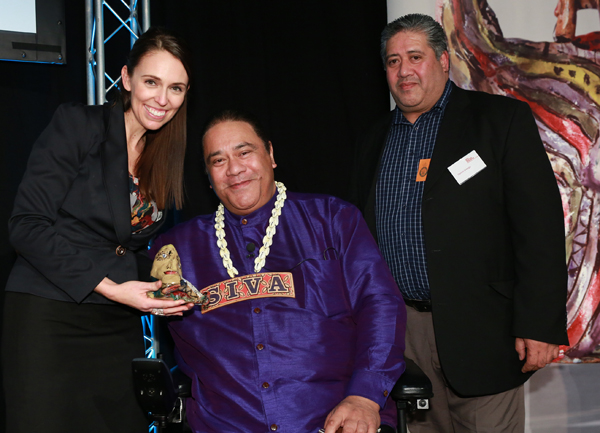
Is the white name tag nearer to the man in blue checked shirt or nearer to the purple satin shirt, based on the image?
the man in blue checked shirt

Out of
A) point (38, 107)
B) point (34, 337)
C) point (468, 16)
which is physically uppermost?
point (468, 16)

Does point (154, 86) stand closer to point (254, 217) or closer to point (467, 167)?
point (254, 217)

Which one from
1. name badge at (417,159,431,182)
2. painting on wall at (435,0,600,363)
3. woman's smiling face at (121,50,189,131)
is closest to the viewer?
woman's smiling face at (121,50,189,131)

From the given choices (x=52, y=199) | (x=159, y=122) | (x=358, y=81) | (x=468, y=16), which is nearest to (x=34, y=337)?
(x=52, y=199)

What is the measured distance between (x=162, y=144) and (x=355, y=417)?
1.31 m

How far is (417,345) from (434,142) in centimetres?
88

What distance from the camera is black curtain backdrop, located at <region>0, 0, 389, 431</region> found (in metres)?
2.86

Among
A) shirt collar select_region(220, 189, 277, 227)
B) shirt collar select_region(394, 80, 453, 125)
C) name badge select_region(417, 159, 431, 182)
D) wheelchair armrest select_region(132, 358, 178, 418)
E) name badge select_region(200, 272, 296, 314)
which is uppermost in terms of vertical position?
shirt collar select_region(394, 80, 453, 125)

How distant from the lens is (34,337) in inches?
70.1

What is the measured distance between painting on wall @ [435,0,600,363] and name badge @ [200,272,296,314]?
5.94 feet

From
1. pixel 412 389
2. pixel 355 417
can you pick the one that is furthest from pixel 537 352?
pixel 355 417

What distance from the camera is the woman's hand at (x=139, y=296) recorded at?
5.54 feet

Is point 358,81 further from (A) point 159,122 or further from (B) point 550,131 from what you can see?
(A) point 159,122

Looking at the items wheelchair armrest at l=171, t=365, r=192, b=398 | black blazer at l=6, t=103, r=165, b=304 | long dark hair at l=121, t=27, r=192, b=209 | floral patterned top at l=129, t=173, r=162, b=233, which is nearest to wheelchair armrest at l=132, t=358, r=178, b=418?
wheelchair armrest at l=171, t=365, r=192, b=398
